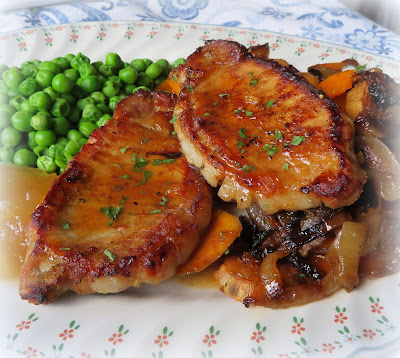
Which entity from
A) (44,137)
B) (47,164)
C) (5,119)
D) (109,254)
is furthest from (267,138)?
(5,119)

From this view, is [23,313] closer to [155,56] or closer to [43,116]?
[43,116]

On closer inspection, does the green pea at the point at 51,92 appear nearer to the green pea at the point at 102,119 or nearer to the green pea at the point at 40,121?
the green pea at the point at 40,121

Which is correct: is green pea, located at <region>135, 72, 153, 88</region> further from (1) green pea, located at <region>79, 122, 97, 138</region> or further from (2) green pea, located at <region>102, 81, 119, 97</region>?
(1) green pea, located at <region>79, 122, 97, 138</region>

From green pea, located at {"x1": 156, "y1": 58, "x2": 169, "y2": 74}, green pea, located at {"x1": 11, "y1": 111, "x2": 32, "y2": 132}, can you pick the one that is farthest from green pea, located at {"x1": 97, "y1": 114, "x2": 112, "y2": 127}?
green pea, located at {"x1": 156, "y1": 58, "x2": 169, "y2": 74}

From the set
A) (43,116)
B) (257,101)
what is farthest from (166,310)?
(43,116)

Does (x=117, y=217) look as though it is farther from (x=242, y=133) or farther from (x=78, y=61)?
(x=78, y=61)

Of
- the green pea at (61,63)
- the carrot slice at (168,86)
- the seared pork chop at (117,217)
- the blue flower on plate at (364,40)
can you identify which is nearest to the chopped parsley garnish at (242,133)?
the seared pork chop at (117,217)
